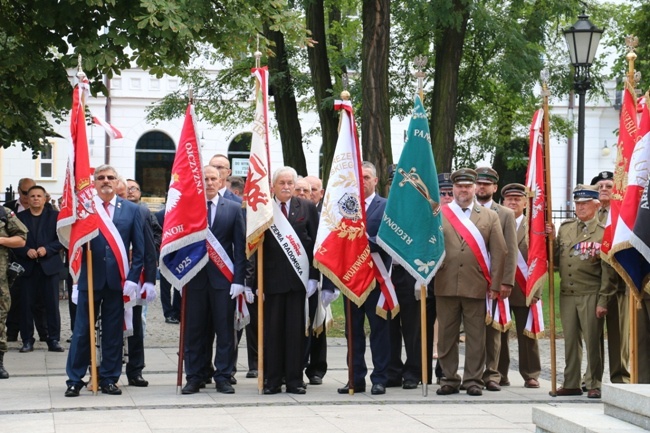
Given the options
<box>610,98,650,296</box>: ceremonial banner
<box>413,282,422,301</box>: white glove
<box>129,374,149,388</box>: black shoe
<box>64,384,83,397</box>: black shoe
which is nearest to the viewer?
<box>610,98,650,296</box>: ceremonial banner

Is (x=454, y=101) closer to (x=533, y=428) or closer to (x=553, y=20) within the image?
(x=553, y=20)

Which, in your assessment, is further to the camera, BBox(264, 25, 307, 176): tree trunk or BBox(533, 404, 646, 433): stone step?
BBox(264, 25, 307, 176): tree trunk

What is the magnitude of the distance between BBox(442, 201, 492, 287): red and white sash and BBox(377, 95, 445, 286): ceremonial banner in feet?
0.83

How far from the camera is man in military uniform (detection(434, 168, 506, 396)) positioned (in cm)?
1134

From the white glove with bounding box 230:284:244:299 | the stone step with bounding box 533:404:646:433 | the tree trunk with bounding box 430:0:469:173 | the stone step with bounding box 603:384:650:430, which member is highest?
the tree trunk with bounding box 430:0:469:173

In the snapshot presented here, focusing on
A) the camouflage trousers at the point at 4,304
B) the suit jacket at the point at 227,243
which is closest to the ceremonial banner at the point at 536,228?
the suit jacket at the point at 227,243

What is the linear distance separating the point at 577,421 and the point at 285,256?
4.11 meters

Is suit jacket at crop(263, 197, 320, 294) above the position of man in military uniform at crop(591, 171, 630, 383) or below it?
above

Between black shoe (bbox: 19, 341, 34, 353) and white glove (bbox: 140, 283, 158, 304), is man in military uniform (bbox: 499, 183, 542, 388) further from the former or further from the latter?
black shoe (bbox: 19, 341, 34, 353)

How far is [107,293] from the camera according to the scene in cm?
1136

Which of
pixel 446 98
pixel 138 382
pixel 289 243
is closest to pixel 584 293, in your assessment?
pixel 289 243

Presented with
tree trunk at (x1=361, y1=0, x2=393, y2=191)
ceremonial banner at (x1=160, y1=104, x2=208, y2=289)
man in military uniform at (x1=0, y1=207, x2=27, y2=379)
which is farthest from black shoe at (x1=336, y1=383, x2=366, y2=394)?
tree trunk at (x1=361, y1=0, x2=393, y2=191)

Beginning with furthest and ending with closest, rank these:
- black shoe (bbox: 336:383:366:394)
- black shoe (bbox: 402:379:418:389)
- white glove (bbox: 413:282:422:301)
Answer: black shoe (bbox: 402:379:418:389)
white glove (bbox: 413:282:422:301)
black shoe (bbox: 336:383:366:394)

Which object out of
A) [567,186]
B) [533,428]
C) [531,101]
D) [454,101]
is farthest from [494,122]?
[533,428]
